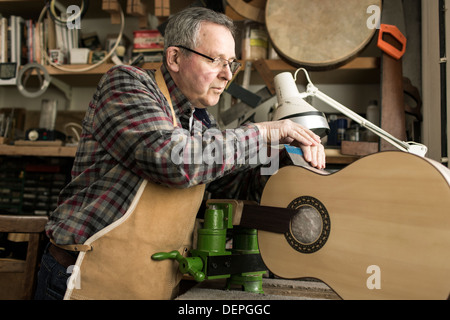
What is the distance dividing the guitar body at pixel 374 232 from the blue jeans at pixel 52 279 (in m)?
0.57

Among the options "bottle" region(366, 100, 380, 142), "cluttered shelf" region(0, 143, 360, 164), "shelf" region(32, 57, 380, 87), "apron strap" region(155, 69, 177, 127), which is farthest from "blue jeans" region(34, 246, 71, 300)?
"bottle" region(366, 100, 380, 142)

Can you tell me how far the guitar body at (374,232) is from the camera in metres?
0.74

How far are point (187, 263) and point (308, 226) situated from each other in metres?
0.33

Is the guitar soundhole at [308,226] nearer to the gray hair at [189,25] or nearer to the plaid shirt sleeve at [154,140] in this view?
the plaid shirt sleeve at [154,140]

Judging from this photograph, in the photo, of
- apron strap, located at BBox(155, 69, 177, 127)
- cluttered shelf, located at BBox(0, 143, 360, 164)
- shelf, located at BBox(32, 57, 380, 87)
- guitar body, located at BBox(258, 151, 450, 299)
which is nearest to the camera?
guitar body, located at BBox(258, 151, 450, 299)

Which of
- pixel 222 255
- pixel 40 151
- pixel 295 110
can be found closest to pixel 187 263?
pixel 222 255

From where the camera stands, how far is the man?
0.92 meters

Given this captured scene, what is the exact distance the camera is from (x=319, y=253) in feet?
3.04

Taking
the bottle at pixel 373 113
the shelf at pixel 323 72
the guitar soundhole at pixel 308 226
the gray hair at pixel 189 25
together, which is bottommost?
the guitar soundhole at pixel 308 226

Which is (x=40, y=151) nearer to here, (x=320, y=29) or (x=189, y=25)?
(x=189, y=25)

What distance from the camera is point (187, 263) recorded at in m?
0.95

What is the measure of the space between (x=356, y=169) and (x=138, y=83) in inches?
24.3

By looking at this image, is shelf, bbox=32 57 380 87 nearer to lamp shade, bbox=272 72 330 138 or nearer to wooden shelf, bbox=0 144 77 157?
wooden shelf, bbox=0 144 77 157

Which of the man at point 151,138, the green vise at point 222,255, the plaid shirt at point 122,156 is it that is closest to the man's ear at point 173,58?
the man at point 151,138
